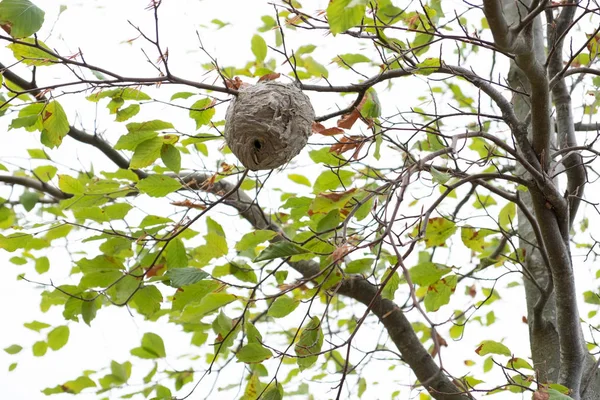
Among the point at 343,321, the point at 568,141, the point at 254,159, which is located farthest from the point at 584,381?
the point at 343,321

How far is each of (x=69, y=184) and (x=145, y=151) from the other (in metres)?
0.28

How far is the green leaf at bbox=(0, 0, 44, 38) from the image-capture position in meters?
0.92

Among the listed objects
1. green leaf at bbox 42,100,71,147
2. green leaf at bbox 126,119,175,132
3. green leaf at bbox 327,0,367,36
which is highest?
green leaf at bbox 42,100,71,147

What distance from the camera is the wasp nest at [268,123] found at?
1.14 m

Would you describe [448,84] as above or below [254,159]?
above

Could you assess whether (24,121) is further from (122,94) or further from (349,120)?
(349,120)

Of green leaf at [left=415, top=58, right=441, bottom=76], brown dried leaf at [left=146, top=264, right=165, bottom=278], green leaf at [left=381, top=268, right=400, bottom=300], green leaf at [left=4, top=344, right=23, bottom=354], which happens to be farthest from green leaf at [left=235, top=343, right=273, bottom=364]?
green leaf at [left=4, top=344, right=23, bottom=354]

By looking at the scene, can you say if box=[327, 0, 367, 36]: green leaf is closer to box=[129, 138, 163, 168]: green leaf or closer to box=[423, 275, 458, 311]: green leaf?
box=[129, 138, 163, 168]: green leaf

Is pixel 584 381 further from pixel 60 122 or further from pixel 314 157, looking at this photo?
pixel 60 122

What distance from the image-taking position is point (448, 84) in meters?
2.40

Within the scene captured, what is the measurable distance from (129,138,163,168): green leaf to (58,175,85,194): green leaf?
0.80ft

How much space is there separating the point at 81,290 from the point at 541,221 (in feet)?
3.23

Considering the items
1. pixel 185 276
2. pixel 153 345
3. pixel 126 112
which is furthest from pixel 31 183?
pixel 185 276

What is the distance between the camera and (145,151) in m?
1.28
